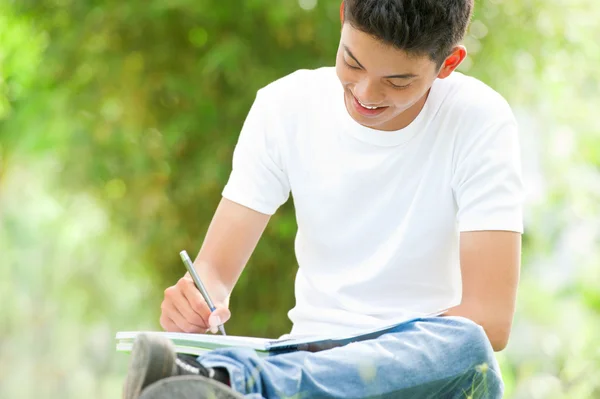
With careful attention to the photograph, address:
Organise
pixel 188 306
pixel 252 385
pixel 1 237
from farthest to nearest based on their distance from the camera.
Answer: pixel 1 237
pixel 188 306
pixel 252 385

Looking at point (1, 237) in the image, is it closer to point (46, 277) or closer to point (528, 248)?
point (46, 277)


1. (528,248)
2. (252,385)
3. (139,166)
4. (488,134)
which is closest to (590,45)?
(528,248)

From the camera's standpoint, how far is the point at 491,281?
5.10 feet

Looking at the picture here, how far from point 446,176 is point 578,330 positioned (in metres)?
2.46

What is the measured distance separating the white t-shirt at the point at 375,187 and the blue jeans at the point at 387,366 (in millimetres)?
315

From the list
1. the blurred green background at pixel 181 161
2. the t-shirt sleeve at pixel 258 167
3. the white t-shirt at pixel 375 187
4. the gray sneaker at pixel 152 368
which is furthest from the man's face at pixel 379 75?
the blurred green background at pixel 181 161

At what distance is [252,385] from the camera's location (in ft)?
4.07

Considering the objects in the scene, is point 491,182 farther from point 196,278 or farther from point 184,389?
point 184,389

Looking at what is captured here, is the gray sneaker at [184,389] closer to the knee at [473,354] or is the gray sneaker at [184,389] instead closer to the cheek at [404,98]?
the knee at [473,354]

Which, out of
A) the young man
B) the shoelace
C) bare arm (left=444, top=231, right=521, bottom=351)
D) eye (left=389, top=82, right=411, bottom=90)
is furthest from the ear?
the shoelace

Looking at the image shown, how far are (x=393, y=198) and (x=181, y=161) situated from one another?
1.74 m

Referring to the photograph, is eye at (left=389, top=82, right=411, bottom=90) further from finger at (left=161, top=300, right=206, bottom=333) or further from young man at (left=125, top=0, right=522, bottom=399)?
finger at (left=161, top=300, right=206, bottom=333)

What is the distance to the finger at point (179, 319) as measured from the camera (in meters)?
1.64

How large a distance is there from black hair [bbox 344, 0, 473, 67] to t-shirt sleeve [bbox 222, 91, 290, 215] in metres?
0.32
